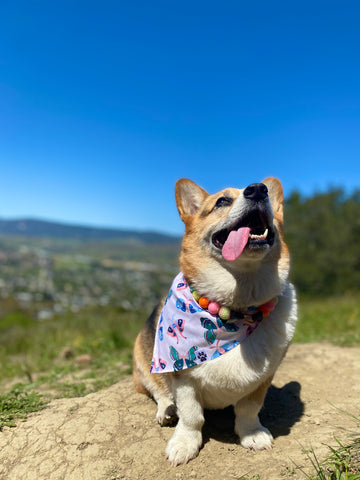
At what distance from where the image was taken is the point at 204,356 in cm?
294

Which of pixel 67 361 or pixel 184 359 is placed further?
pixel 67 361

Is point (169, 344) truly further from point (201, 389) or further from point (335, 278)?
point (335, 278)

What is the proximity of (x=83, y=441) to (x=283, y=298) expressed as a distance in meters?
2.25

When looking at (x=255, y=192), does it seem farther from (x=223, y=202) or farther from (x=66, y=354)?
(x=66, y=354)

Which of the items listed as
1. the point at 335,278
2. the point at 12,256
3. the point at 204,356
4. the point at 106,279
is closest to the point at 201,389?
the point at 204,356

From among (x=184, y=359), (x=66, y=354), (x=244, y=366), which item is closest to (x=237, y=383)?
(x=244, y=366)

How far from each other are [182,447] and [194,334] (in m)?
0.94

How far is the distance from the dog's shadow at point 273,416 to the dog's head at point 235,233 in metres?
1.60

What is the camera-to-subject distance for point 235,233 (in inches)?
113

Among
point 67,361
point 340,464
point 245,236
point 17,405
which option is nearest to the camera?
point 340,464

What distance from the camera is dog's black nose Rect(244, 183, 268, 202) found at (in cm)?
282

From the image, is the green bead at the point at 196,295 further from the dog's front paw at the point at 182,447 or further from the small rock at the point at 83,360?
the small rock at the point at 83,360

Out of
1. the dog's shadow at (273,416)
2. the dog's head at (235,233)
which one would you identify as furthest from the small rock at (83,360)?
the dog's head at (235,233)

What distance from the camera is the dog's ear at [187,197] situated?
3557 millimetres
